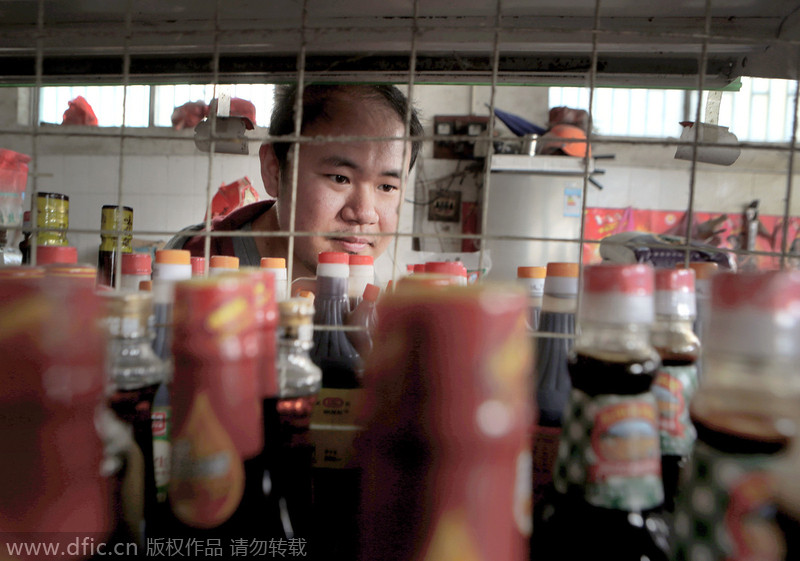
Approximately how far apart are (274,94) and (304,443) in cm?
136

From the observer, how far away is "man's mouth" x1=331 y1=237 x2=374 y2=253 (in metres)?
1.14

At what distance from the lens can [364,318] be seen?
692mm

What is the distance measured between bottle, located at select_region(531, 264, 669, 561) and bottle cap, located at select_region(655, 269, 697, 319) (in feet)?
0.19

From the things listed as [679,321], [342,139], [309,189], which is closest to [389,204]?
[309,189]

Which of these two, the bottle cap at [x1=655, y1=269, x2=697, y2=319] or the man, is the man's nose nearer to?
the man

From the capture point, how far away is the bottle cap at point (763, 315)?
0.83 feet

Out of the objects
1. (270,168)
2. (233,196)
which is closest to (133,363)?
(270,168)

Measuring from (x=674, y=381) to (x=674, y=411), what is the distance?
0.02m

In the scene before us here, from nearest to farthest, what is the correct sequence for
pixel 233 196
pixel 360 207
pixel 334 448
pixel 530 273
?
pixel 334 448, pixel 530 273, pixel 360 207, pixel 233 196

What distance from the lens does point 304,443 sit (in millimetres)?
366

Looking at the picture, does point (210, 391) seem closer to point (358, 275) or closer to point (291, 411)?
point (291, 411)

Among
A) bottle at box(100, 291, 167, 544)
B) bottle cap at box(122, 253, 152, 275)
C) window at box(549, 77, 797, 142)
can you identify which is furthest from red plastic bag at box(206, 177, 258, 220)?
bottle at box(100, 291, 167, 544)

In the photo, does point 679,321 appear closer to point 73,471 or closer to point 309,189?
point 73,471

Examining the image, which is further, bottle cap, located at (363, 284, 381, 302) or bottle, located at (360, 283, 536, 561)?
bottle cap, located at (363, 284, 381, 302)
